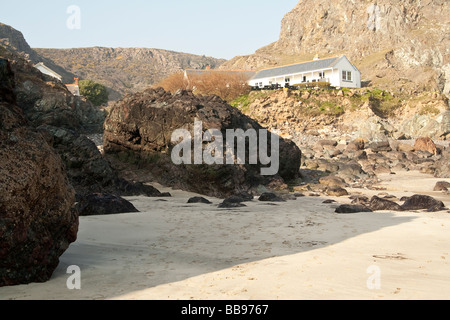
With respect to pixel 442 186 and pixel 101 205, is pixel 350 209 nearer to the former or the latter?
pixel 101 205

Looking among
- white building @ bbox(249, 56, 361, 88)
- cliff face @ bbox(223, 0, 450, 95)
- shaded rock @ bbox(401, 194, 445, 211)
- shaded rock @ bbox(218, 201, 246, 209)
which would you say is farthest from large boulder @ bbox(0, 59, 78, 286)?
cliff face @ bbox(223, 0, 450, 95)

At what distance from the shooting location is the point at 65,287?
4.29m

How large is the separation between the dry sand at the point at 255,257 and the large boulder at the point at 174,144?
4.76 m

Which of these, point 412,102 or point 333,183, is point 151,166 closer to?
point 333,183

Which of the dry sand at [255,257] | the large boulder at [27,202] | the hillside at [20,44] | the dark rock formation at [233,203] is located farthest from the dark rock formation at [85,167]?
the hillside at [20,44]

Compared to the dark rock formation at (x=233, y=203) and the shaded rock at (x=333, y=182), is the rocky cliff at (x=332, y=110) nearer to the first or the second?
the shaded rock at (x=333, y=182)

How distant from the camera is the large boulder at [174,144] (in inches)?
560

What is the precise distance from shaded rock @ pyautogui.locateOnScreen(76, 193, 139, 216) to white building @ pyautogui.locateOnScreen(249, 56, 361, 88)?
45559 mm

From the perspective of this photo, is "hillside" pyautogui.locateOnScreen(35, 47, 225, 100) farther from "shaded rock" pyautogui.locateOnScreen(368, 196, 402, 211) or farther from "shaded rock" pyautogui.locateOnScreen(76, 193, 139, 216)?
"shaded rock" pyautogui.locateOnScreen(368, 196, 402, 211)

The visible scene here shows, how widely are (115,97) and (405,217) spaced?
10144 centimetres

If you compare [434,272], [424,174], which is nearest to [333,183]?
[424,174]

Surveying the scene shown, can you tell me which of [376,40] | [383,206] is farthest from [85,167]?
[376,40]

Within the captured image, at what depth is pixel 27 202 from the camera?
14.3 ft

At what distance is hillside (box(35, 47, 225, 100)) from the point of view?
12538cm
